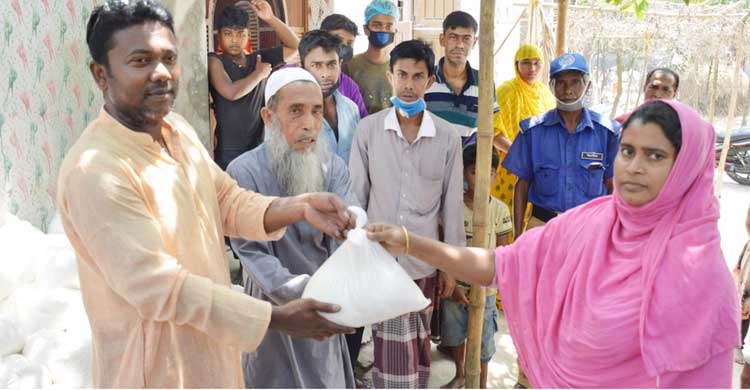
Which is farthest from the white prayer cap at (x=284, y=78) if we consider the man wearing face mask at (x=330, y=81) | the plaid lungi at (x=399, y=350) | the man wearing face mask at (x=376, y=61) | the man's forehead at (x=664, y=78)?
the man's forehead at (x=664, y=78)

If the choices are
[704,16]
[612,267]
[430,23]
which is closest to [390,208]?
[612,267]

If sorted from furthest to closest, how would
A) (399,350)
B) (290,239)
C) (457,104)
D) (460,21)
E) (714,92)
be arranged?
1. (714,92)
2. (460,21)
3. (457,104)
4. (399,350)
5. (290,239)

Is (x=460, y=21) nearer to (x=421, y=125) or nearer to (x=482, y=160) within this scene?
(x=421, y=125)

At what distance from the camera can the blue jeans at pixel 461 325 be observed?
442 centimetres

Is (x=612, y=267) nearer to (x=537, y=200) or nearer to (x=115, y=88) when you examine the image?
(x=115, y=88)

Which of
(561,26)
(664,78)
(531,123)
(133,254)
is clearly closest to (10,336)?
(133,254)

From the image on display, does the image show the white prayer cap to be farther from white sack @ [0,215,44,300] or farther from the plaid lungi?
white sack @ [0,215,44,300]

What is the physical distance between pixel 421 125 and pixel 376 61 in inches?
76.5

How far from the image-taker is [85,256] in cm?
199

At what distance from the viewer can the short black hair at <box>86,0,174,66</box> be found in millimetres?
1974

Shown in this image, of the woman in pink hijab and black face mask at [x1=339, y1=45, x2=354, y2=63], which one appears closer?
the woman in pink hijab

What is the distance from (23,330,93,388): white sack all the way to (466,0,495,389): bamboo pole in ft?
7.04

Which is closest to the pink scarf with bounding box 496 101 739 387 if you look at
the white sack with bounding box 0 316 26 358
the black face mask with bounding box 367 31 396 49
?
the white sack with bounding box 0 316 26 358

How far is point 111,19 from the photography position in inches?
77.6
